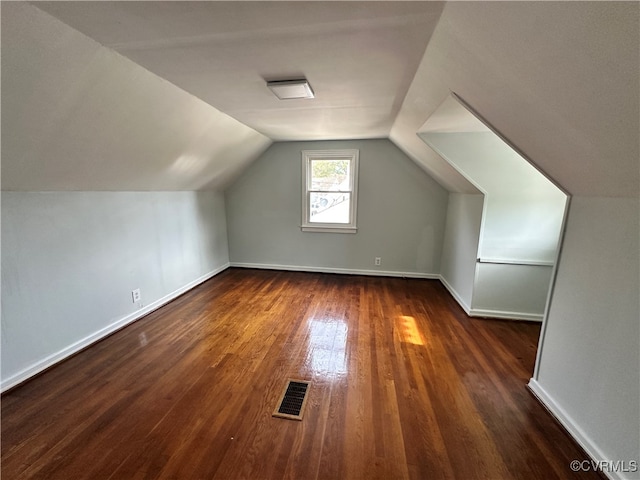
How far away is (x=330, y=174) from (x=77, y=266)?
3212 millimetres

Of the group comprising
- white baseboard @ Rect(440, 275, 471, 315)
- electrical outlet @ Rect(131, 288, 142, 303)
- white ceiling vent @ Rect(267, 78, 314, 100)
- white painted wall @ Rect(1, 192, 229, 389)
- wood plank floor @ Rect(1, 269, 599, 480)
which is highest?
white ceiling vent @ Rect(267, 78, 314, 100)

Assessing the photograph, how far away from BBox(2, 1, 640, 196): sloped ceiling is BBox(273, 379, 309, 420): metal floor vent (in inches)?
80.9

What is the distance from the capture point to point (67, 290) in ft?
6.98

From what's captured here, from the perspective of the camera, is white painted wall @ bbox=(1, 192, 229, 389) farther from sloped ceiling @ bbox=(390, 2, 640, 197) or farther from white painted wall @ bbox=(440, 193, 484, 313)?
white painted wall @ bbox=(440, 193, 484, 313)

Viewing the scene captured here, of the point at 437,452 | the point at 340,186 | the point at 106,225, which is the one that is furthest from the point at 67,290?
the point at 340,186

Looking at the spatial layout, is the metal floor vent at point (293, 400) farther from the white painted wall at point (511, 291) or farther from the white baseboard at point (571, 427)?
the white painted wall at point (511, 291)

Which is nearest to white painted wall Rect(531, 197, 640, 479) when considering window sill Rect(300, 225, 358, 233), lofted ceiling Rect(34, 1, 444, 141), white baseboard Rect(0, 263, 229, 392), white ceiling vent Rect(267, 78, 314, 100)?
lofted ceiling Rect(34, 1, 444, 141)

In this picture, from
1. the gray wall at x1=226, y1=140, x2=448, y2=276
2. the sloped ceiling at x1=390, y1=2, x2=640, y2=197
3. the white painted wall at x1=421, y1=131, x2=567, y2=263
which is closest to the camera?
the sloped ceiling at x1=390, y1=2, x2=640, y2=197

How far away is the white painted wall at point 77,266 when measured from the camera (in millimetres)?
1805

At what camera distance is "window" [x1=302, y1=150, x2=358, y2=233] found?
160 inches

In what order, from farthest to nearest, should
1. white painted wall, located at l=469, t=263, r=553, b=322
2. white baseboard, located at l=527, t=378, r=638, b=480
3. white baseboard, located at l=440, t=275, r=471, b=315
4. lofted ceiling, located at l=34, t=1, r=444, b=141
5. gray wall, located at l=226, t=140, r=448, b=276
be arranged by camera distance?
gray wall, located at l=226, t=140, r=448, b=276
white baseboard, located at l=440, t=275, r=471, b=315
white painted wall, located at l=469, t=263, r=553, b=322
white baseboard, located at l=527, t=378, r=638, b=480
lofted ceiling, located at l=34, t=1, r=444, b=141

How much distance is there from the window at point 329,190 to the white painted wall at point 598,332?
2775mm

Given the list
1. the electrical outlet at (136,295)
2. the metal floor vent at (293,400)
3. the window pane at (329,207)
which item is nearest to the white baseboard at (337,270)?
the window pane at (329,207)

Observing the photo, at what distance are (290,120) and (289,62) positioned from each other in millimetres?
1285
